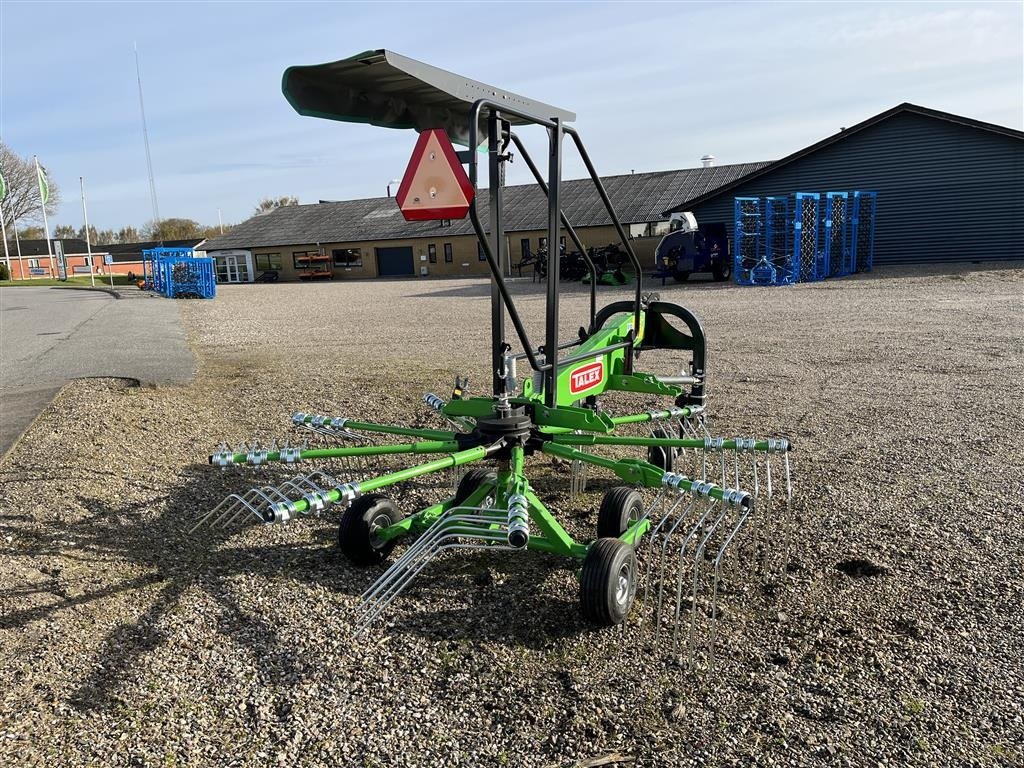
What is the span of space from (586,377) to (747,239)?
20622 mm

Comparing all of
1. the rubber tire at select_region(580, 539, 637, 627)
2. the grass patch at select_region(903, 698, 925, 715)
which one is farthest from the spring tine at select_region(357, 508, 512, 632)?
the grass patch at select_region(903, 698, 925, 715)

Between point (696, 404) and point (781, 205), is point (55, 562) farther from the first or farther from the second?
point (781, 205)

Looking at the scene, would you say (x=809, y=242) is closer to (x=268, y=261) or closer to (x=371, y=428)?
(x=371, y=428)

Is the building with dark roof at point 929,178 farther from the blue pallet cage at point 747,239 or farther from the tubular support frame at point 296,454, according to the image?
the tubular support frame at point 296,454

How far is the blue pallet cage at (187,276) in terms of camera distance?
27.5 meters

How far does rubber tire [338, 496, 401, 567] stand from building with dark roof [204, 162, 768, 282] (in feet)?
90.1

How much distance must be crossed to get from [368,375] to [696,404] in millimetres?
4839

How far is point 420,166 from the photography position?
336 cm

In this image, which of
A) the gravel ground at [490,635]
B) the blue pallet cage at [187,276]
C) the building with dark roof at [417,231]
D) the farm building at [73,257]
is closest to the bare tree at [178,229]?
the farm building at [73,257]

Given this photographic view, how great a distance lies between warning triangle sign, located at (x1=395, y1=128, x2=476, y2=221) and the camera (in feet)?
10.8

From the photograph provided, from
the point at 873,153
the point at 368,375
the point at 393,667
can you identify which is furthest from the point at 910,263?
the point at 393,667

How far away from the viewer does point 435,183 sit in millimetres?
3338

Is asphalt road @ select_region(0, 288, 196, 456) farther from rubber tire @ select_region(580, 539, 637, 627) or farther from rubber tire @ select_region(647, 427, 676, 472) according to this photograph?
rubber tire @ select_region(580, 539, 637, 627)

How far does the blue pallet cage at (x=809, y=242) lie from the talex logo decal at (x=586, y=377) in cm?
1878
